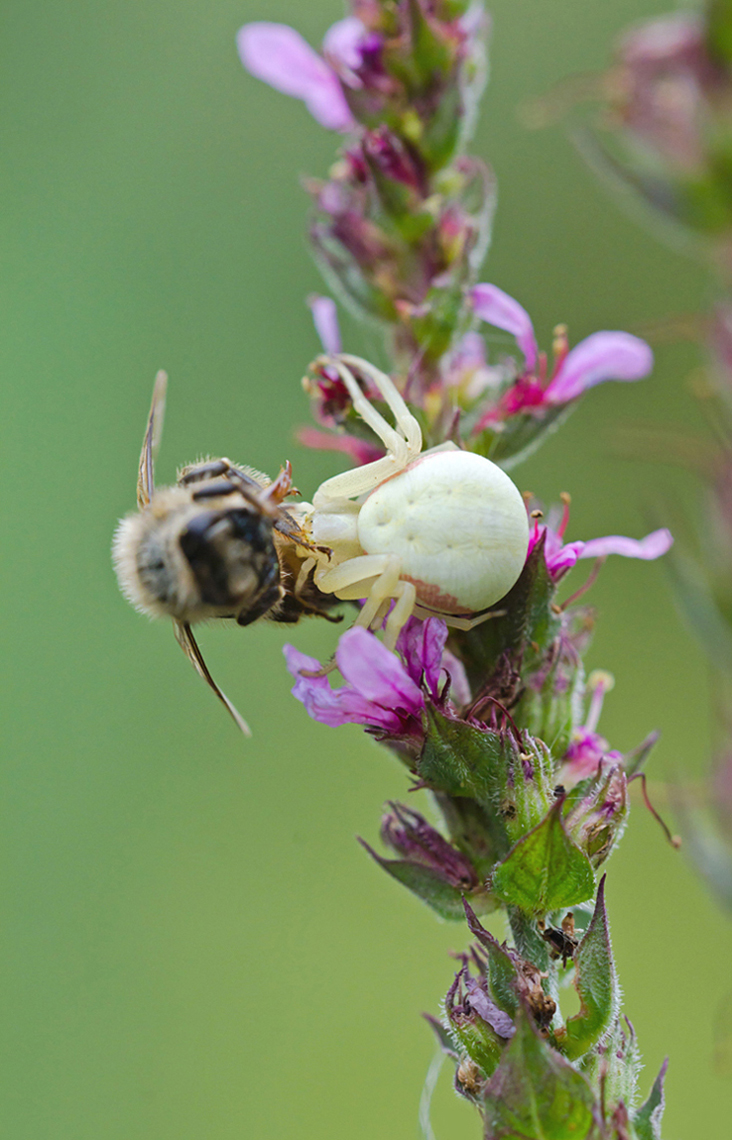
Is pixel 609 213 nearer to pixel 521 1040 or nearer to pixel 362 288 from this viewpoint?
pixel 362 288

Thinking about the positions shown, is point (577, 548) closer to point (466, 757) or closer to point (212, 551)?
point (466, 757)

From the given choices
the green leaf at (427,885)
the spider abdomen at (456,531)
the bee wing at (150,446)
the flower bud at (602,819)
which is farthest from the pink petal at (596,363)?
the green leaf at (427,885)

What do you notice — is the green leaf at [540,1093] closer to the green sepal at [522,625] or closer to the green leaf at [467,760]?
the green leaf at [467,760]

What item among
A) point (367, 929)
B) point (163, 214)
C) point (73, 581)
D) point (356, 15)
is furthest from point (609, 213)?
point (356, 15)

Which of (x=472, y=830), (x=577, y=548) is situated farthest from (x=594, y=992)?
(x=577, y=548)

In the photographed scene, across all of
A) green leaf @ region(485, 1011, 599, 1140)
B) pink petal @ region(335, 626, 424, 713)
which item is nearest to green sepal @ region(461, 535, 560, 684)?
pink petal @ region(335, 626, 424, 713)

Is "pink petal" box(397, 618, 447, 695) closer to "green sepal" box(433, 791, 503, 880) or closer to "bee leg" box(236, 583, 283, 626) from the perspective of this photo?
"green sepal" box(433, 791, 503, 880)

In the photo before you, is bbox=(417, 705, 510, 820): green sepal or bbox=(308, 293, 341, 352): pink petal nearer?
bbox=(417, 705, 510, 820): green sepal
